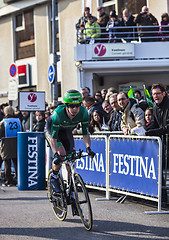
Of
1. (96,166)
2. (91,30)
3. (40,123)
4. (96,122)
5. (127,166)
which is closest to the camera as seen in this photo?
(127,166)

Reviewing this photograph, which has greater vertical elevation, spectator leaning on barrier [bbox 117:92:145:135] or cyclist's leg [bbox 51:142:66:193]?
spectator leaning on barrier [bbox 117:92:145:135]

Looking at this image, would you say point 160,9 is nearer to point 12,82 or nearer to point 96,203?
point 12,82

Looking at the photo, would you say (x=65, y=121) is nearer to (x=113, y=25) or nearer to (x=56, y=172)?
(x=56, y=172)

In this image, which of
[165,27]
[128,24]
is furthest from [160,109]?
[165,27]

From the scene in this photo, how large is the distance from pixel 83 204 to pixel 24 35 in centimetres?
2404

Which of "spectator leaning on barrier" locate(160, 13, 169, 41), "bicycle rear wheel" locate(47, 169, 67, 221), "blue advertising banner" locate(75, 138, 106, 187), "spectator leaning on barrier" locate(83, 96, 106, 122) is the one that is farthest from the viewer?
"spectator leaning on barrier" locate(160, 13, 169, 41)

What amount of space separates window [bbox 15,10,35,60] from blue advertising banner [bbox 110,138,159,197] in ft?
66.8

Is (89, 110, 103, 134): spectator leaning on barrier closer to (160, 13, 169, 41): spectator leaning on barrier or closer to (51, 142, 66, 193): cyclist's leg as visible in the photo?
(51, 142, 66, 193): cyclist's leg

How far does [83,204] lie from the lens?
278 inches

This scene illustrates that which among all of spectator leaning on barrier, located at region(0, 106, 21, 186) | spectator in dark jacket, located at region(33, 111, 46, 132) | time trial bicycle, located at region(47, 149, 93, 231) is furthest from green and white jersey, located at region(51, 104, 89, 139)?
spectator in dark jacket, located at region(33, 111, 46, 132)

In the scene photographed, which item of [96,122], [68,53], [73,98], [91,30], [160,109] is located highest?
[91,30]

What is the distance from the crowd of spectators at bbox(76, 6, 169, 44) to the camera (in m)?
19.4

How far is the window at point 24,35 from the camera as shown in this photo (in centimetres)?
2944

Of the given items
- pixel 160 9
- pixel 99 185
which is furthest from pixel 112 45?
pixel 99 185
